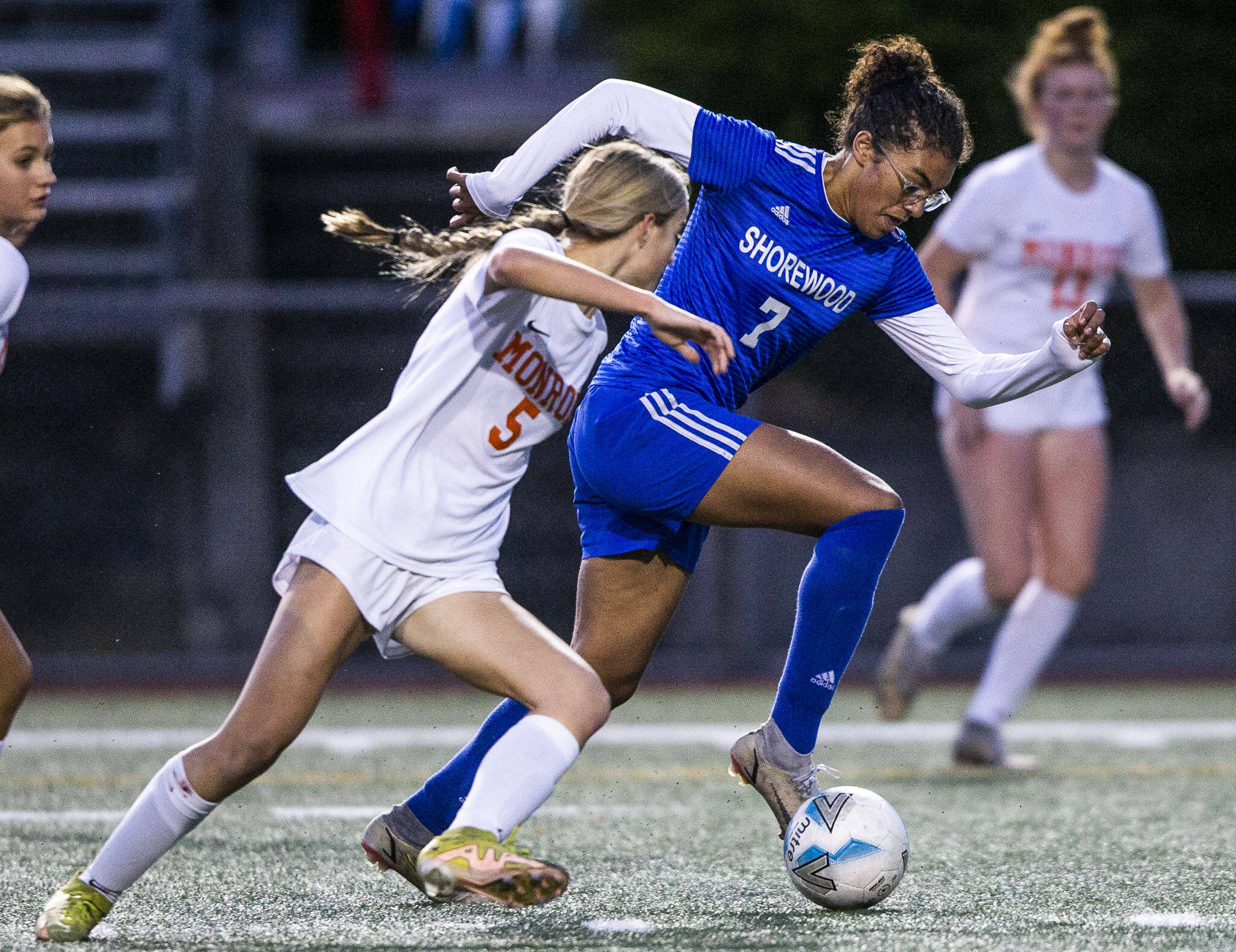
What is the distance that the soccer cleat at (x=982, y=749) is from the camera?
18.4ft

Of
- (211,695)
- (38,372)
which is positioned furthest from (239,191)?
(211,695)

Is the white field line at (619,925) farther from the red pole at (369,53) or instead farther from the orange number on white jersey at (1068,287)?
the red pole at (369,53)

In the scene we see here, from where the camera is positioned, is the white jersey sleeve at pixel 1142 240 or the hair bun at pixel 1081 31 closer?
the hair bun at pixel 1081 31

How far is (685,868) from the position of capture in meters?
3.89

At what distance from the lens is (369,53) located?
1103 cm

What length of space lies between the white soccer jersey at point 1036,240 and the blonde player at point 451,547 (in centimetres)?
269

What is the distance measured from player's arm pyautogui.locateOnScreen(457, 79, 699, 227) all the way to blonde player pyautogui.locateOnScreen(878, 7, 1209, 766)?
2.17 metres

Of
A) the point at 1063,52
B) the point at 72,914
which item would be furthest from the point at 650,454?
the point at 1063,52

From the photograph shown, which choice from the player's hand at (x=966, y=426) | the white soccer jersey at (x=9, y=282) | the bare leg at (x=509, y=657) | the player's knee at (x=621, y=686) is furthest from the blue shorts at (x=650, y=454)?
the player's hand at (x=966, y=426)

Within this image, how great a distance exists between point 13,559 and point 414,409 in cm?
573

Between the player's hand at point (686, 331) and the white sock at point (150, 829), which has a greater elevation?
the player's hand at point (686, 331)

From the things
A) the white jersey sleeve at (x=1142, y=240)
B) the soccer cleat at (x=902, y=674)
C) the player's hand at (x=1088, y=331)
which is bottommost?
the soccer cleat at (x=902, y=674)

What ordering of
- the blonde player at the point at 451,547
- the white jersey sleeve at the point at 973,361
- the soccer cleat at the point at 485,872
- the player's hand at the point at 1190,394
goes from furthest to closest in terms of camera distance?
the player's hand at the point at 1190,394, the white jersey sleeve at the point at 973,361, the blonde player at the point at 451,547, the soccer cleat at the point at 485,872

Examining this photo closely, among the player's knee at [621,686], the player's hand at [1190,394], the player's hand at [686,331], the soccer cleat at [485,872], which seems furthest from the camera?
the player's hand at [1190,394]
